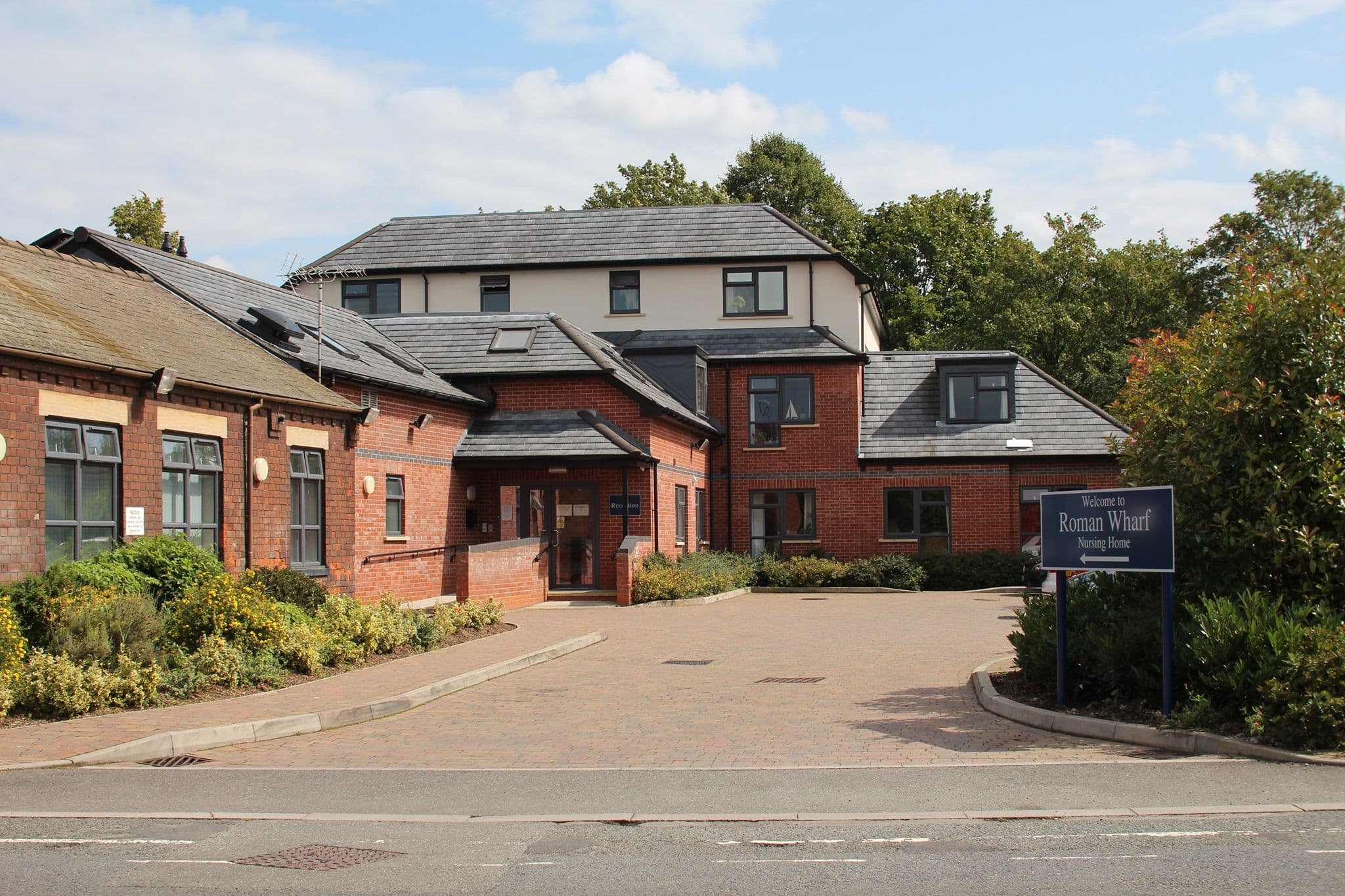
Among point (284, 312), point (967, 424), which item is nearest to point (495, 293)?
point (284, 312)

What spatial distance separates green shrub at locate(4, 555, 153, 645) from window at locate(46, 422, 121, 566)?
54 centimetres

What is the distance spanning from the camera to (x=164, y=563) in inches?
624

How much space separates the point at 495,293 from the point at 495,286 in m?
0.19

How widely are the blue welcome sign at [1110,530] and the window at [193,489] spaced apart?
34.8 ft

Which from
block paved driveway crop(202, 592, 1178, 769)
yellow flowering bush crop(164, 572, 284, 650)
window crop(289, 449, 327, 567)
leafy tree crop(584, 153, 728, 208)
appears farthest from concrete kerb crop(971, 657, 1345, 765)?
leafy tree crop(584, 153, 728, 208)

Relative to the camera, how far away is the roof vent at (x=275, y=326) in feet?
76.1

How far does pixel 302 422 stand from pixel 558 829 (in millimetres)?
13846

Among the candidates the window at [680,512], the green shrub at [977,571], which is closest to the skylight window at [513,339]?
the window at [680,512]

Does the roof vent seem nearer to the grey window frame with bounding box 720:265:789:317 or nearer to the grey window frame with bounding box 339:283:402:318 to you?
the grey window frame with bounding box 339:283:402:318

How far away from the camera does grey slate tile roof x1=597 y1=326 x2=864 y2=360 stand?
35.3m

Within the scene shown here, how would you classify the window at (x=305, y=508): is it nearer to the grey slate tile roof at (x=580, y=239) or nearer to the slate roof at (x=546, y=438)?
the slate roof at (x=546, y=438)

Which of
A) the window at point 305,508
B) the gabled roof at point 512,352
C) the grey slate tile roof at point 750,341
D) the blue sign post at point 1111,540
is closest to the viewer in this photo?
the blue sign post at point 1111,540

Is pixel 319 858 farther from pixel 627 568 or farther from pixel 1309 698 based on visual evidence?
pixel 627 568

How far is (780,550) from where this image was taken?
117 ft
